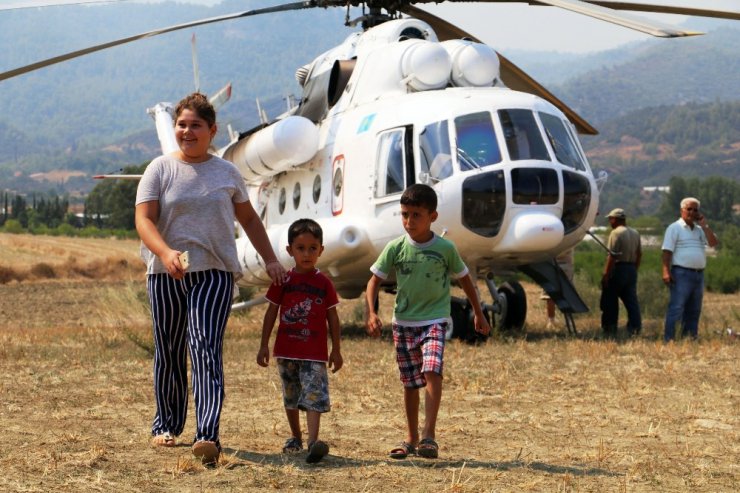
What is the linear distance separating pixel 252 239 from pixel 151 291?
0.62m

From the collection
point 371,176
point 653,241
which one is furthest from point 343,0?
point 653,241

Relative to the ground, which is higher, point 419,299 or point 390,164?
point 390,164

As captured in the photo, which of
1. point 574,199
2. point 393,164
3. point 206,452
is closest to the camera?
point 206,452

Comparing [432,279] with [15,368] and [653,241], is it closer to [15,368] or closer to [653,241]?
[15,368]

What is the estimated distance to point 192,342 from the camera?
623 centimetres

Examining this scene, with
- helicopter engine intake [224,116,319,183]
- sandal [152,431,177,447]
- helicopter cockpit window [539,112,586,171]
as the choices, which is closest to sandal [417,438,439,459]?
sandal [152,431,177,447]

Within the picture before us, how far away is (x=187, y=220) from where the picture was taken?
6312mm

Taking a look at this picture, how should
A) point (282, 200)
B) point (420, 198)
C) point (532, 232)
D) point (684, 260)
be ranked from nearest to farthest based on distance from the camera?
point (420, 198) → point (532, 232) → point (684, 260) → point (282, 200)

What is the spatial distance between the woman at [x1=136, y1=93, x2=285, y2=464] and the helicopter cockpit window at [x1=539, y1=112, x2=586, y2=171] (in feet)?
21.5

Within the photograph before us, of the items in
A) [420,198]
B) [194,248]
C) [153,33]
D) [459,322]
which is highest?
[153,33]

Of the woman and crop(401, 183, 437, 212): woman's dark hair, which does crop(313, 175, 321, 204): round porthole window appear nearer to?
crop(401, 183, 437, 212): woman's dark hair

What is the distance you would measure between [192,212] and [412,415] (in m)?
1.60

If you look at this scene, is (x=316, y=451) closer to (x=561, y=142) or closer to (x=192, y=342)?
(x=192, y=342)

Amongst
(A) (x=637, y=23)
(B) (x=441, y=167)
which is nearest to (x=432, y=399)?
(A) (x=637, y=23)
